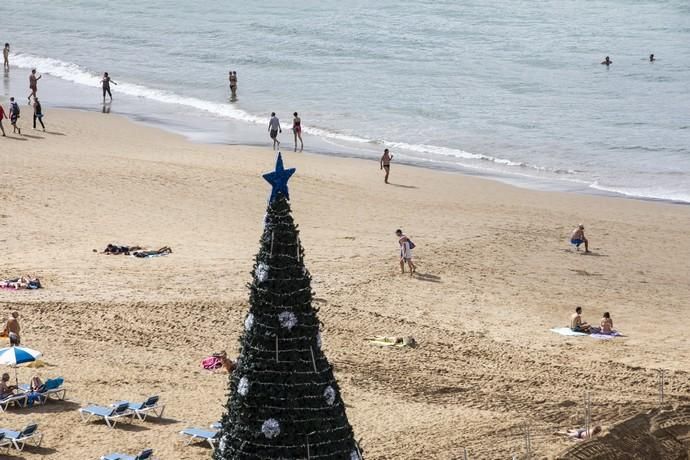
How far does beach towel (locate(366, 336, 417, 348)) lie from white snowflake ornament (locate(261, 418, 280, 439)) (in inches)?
394

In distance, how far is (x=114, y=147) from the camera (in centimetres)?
3469

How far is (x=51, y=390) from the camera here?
706 inches

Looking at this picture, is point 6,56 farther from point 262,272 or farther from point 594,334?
point 262,272

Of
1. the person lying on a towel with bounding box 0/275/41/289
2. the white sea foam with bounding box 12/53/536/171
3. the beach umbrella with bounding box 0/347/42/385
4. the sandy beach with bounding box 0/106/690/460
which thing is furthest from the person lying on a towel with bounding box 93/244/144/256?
the white sea foam with bounding box 12/53/536/171

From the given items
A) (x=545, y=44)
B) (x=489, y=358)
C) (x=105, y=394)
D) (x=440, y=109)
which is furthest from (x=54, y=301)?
(x=545, y=44)

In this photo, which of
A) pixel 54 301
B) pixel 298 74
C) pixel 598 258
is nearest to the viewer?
pixel 54 301

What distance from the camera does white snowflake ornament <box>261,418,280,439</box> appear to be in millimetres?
10602

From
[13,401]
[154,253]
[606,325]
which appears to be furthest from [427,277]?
[13,401]

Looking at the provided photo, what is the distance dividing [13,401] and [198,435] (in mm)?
3034

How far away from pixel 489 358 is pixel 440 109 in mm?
25722

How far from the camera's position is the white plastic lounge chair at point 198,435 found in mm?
16375

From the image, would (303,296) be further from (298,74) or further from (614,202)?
(298,74)

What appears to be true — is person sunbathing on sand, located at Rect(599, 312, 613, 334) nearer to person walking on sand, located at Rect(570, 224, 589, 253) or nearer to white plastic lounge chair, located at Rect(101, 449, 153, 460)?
person walking on sand, located at Rect(570, 224, 589, 253)

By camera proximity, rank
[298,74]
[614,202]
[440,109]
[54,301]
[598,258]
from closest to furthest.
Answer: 1. [54,301]
2. [598,258]
3. [614,202]
4. [440,109]
5. [298,74]
